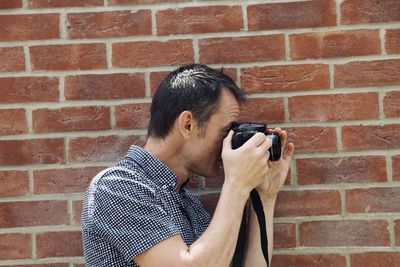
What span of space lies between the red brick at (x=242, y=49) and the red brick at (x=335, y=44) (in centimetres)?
5

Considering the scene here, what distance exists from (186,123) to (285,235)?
530 millimetres

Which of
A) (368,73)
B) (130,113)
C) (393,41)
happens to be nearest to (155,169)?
(130,113)

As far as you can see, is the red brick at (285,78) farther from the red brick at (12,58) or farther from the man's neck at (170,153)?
the red brick at (12,58)

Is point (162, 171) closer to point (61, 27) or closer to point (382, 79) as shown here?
point (61, 27)

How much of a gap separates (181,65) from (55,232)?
681 mm

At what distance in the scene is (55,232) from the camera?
2154 mm

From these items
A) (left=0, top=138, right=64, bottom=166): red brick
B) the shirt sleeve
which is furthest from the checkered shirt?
(left=0, top=138, right=64, bottom=166): red brick

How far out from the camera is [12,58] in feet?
7.07

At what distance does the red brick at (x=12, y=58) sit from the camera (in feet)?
7.07

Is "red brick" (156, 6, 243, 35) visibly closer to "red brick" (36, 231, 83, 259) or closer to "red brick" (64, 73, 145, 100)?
"red brick" (64, 73, 145, 100)

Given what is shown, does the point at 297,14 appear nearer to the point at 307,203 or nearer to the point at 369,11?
the point at 369,11

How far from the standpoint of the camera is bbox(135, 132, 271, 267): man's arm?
172 cm

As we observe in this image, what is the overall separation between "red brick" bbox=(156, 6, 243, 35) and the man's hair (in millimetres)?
184

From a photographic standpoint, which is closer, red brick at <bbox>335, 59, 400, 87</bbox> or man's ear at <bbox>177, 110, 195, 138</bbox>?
man's ear at <bbox>177, 110, 195, 138</bbox>
